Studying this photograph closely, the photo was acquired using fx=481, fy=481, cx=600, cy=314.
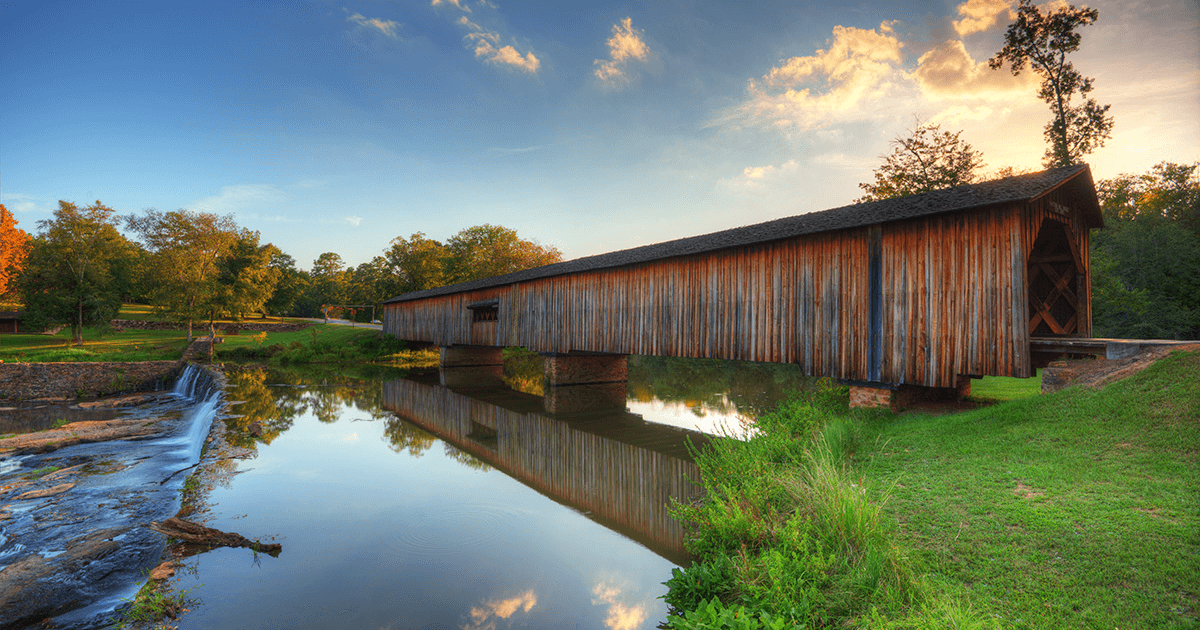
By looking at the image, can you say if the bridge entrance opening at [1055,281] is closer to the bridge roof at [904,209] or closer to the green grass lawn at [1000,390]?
the bridge roof at [904,209]

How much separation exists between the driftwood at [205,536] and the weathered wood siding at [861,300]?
923 centimetres

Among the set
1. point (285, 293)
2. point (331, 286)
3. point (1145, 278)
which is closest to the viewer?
point (1145, 278)

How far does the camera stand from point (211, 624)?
4.05 metres

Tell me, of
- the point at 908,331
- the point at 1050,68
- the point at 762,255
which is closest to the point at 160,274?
the point at 762,255

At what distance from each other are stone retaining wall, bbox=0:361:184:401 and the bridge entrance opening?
1213 inches

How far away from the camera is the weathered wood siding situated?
25.2 ft

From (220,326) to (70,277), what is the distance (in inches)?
427

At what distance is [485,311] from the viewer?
2181 cm

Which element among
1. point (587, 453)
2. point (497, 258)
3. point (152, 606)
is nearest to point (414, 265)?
point (497, 258)

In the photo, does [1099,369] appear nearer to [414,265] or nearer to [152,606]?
[152,606]

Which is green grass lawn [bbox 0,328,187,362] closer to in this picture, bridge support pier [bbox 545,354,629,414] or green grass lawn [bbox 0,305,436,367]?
green grass lawn [bbox 0,305,436,367]

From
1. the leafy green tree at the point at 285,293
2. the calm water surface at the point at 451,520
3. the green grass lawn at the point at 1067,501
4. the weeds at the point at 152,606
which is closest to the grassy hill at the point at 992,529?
the green grass lawn at the point at 1067,501

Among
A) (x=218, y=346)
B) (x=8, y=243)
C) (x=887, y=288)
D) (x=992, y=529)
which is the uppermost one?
(x=8, y=243)

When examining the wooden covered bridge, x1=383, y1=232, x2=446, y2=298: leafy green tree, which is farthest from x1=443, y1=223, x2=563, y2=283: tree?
the wooden covered bridge
